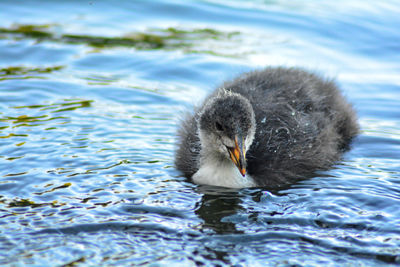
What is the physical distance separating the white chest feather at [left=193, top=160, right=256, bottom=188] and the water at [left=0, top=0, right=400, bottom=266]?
0.13 m

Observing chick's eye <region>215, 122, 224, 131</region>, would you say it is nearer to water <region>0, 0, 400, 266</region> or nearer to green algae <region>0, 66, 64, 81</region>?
water <region>0, 0, 400, 266</region>

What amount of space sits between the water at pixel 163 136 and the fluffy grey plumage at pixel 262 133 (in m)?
0.23

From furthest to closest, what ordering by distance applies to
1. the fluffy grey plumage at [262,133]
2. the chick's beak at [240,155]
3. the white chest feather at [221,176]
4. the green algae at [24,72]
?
1. the green algae at [24,72]
2. the white chest feather at [221,176]
3. the fluffy grey plumage at [262,133]
4. the chick's beak at [240,155]

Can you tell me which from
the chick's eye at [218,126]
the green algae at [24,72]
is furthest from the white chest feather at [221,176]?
the green algae at [24,72]

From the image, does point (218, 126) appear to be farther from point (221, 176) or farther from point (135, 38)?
point (135, 38)

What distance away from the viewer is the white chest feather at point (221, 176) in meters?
6.86

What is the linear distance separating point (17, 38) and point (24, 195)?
21.0 feet

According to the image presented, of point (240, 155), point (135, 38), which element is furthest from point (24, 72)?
point (240, 155)

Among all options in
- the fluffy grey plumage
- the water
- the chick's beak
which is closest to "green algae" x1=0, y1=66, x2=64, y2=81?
the water

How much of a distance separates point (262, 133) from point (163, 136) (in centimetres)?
173

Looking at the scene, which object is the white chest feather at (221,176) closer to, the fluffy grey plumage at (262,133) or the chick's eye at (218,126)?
the fluffy grey plumage at (262,133)

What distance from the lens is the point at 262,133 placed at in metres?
7.12

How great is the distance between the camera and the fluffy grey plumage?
660cm

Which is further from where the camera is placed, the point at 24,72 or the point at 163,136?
the point at 24,72
